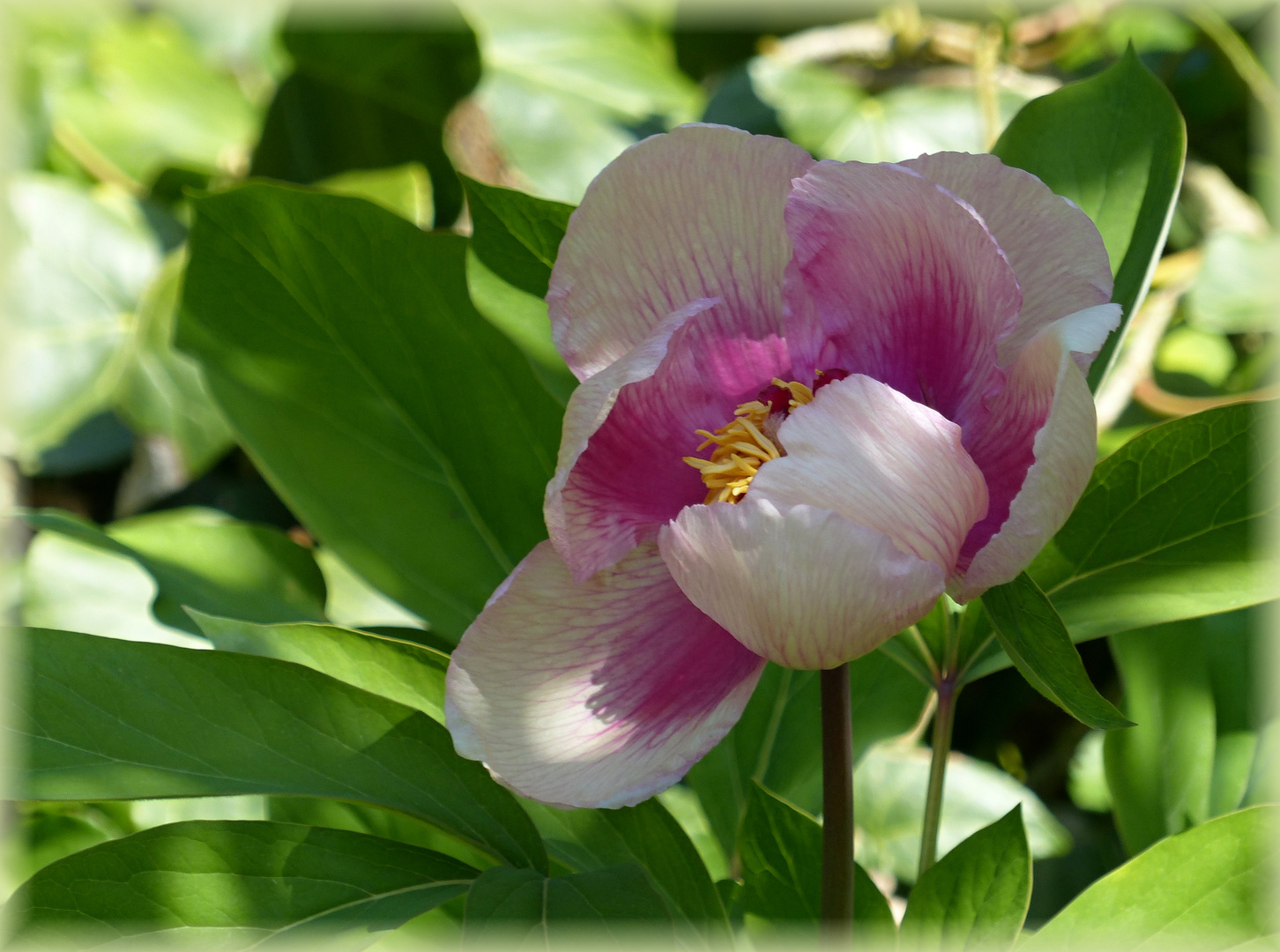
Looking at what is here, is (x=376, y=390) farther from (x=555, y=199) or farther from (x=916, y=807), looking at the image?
(x=916, y=807)

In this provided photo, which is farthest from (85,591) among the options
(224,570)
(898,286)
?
(898,286)

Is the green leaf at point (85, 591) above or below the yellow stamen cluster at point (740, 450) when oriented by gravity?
above

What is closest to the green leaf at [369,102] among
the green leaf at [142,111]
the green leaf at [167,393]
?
the green leaf at [142,111]

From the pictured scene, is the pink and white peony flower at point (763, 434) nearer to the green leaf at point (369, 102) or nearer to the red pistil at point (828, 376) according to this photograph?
the red pistil at point (828, 376)

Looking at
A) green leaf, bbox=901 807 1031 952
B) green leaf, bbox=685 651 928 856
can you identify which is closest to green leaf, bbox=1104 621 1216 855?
green leaf, bbox=685 651 928 856

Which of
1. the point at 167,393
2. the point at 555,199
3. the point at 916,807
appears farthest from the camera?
the point at 167,393

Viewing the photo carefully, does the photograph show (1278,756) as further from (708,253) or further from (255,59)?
(255,59)
